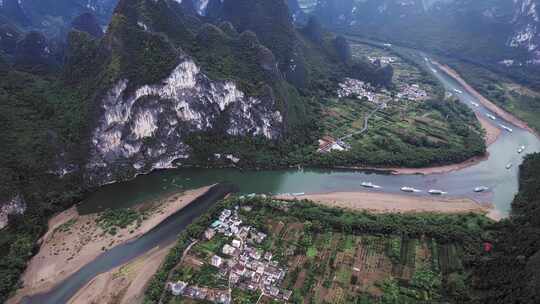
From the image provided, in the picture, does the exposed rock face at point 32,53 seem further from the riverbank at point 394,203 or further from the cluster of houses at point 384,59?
the cluster of houses at point 384,59

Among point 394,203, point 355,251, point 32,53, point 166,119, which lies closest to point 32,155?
point 166,119

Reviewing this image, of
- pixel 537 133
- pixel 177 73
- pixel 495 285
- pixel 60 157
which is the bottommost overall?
pixel 495 285

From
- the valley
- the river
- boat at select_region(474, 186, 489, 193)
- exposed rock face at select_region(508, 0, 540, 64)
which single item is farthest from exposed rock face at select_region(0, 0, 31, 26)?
exposed rock face at select_region(508, 0, 540, 64)

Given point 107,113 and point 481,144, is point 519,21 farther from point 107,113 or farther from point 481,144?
point 107,113

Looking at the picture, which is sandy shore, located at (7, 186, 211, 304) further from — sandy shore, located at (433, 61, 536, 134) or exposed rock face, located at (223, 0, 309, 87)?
sandy shore, located at (433, 61, 536, 134)

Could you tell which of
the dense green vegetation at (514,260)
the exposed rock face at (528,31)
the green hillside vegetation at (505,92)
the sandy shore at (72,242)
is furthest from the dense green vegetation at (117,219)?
the exposed rock face at (528,31)

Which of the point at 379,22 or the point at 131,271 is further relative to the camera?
the point at 379,22

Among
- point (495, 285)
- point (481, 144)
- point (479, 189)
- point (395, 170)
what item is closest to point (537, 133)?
point (481, 144)
